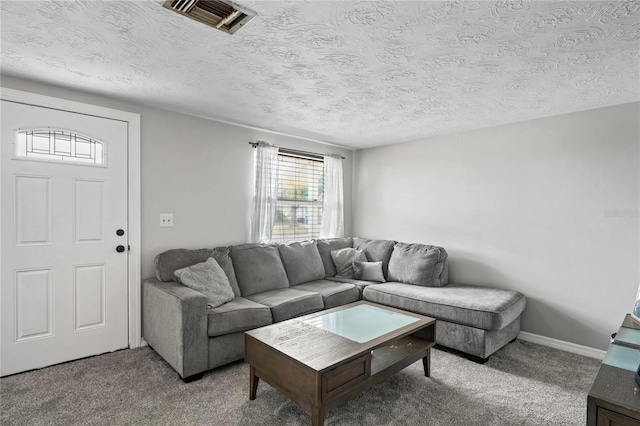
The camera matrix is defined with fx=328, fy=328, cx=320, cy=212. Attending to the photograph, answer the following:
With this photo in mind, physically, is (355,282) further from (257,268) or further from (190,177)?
(190,177)

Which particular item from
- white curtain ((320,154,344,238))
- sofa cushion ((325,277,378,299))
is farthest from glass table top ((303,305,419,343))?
white curtain ((320,154,344,238))

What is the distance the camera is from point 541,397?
2266mm

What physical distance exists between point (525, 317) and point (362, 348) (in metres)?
2.33

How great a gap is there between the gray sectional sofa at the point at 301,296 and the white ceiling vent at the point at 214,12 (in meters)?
1.82

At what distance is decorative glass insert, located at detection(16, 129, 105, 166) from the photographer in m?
2.52

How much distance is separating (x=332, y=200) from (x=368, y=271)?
1.26 metres

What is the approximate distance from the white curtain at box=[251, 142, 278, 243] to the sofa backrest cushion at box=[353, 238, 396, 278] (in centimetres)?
131

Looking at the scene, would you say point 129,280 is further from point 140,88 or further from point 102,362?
point 140,88

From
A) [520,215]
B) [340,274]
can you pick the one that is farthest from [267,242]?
[520,215]

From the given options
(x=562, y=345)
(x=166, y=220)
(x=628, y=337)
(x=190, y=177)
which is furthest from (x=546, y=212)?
(x=166, y=220)

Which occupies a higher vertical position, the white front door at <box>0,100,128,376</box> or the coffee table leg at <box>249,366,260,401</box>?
the white front door at <box>0,100,128,376</box>

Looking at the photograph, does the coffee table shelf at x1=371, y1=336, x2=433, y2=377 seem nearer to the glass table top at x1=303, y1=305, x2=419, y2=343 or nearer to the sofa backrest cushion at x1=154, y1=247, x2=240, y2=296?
the glass table top at x1=303, y1=305, x2=419, y2=343

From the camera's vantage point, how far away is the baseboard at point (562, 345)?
2953 mm

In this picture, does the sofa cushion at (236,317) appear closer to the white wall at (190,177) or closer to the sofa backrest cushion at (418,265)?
the white wall at (190,177)
